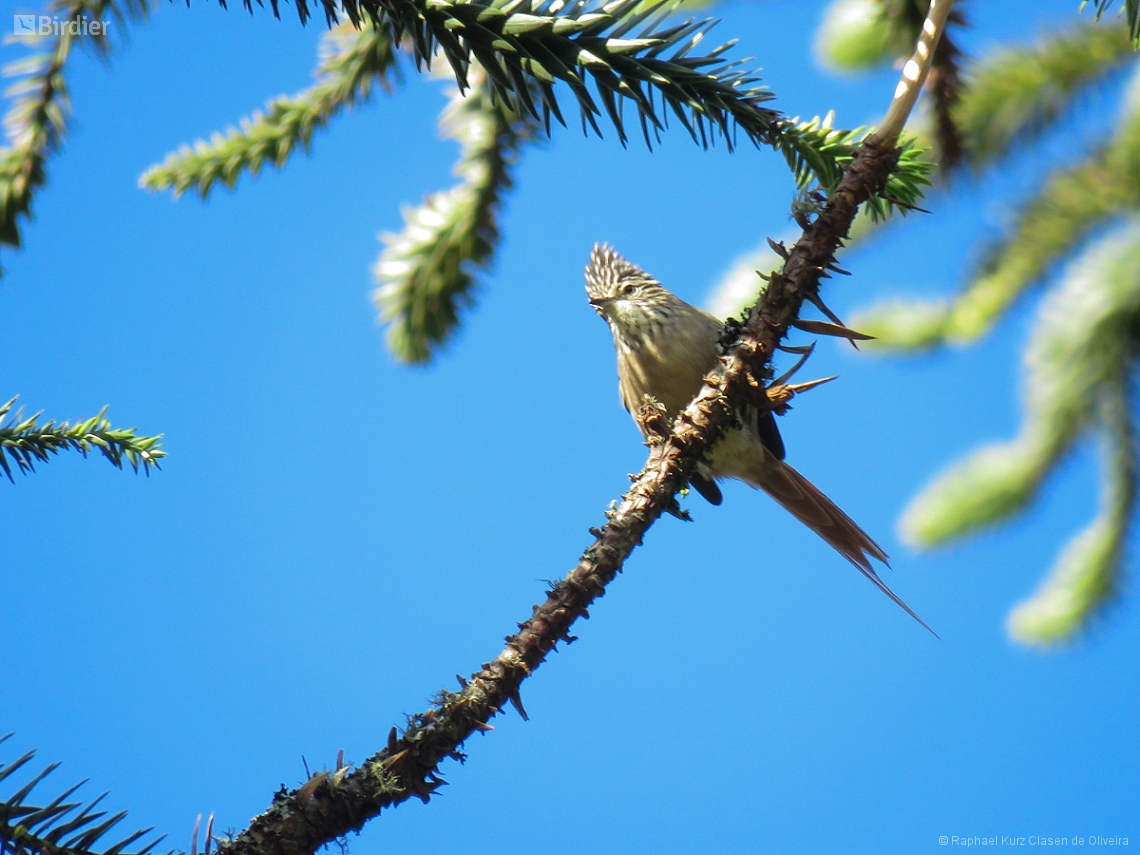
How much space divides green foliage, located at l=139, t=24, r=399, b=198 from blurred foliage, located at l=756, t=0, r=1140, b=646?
7.55ft

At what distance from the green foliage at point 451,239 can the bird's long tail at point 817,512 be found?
1.88 m

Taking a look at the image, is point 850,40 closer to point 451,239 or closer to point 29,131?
point 451,239

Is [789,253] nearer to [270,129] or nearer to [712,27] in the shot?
[712,27]

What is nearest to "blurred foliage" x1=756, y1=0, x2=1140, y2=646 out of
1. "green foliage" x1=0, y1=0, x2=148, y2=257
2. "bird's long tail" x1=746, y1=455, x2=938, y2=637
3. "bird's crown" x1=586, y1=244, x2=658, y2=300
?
"bird's long tail" x1=746, y1=455, x2=938, y2=637

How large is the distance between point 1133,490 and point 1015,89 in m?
1.93

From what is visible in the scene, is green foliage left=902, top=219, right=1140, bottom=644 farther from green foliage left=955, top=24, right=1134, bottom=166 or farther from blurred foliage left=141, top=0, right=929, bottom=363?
blurred foliage left=141, top=0, right=929, bottom=363

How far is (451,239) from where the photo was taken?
4.04m

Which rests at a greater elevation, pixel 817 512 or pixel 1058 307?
pixel 1058 307

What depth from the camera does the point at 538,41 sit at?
196 centimetres

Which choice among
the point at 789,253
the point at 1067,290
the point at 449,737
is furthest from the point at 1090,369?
the point at 449,737

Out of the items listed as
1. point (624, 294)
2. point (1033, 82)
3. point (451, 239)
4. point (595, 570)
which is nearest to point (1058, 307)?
point (1033, 82)

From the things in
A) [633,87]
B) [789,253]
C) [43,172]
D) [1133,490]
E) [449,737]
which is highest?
[1133,490]

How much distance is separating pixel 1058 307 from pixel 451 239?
2.65m

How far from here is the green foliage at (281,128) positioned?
367cm
